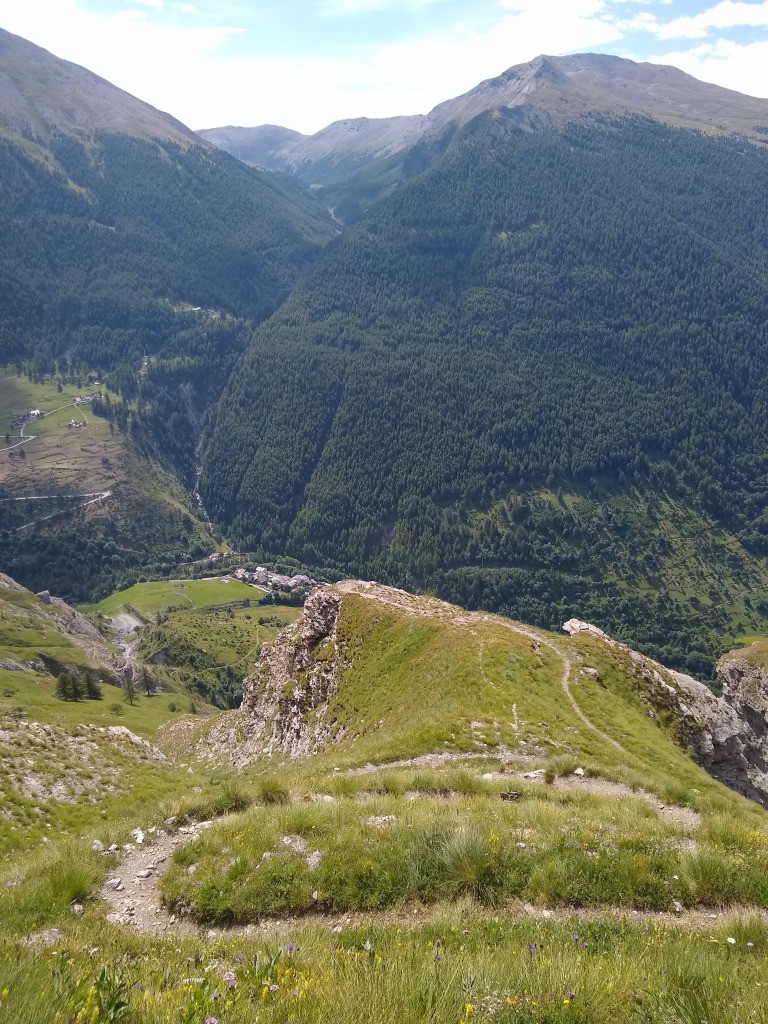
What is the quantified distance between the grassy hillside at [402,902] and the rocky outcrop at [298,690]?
21.5 metres

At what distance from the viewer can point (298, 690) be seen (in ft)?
174

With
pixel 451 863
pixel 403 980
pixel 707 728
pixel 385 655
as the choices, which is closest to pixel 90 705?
pixel 385 655

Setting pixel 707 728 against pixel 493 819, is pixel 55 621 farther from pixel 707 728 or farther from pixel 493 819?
pixel 493 819

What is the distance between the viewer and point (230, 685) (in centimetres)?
13938

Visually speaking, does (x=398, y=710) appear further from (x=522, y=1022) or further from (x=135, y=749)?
(x=522, y=1022)

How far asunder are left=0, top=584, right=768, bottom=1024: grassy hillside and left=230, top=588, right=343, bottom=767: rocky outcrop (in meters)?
21.5

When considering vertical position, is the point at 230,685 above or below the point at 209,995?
below

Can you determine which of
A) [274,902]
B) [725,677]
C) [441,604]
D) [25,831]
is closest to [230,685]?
[441,604]

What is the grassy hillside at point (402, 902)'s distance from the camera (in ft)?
20.4

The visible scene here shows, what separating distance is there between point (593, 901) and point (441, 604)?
155 feet

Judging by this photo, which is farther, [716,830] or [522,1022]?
[716,830]

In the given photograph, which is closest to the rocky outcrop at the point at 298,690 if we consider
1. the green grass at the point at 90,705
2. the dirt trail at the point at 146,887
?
the green grass at the point at 90,705

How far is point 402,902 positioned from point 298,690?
43420 mm

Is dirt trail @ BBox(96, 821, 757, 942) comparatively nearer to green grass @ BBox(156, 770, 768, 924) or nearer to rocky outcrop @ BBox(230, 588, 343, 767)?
green grass @ BBox(156, 770, 768, 924)
